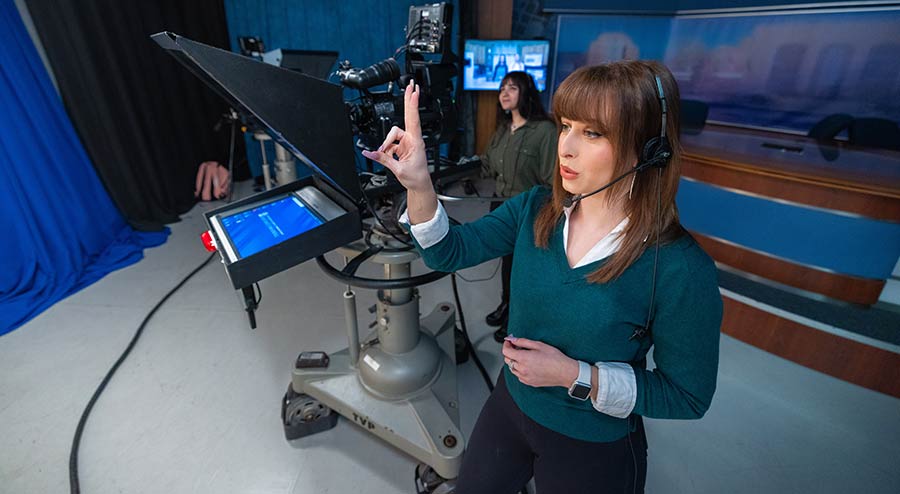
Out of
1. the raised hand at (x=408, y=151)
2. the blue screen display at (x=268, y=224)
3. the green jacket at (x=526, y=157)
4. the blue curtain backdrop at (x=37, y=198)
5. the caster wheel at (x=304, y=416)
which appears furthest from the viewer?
the blue curtain backdrop at (x=37, y=198)

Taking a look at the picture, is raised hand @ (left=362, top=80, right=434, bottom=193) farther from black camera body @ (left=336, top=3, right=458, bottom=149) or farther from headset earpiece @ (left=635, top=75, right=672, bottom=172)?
headset earpiece @ (left=635, top=75, right=672, bottom=172)

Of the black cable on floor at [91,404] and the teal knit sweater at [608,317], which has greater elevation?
the teal knit sweater at [608,317]

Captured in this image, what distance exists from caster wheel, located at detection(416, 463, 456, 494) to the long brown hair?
0.93 m

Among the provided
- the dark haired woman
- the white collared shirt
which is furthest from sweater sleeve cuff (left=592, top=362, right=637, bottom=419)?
the dark haired woman

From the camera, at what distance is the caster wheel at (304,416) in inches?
59.7

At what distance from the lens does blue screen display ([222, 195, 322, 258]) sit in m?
0.89

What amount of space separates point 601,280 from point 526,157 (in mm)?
1278

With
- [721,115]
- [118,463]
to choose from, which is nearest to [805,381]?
[118,463]

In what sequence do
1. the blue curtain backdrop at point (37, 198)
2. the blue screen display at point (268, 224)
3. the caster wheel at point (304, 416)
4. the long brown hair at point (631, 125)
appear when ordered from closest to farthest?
the long brown hair at point (631, 125) < the blue screen display at point (268, 224) < the caster wheel at point (304, 416) < the blue curtain backdrop at point (37, 198)

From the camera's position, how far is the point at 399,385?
1.42m

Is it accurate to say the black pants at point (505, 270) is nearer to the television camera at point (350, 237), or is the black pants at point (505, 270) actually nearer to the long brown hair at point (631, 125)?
the television camera at point (350, 237)

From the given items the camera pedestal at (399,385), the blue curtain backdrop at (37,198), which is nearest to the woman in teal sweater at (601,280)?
the camera pedestal at (399,385)

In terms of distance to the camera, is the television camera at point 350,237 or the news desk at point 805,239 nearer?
the television camera at point 350,237

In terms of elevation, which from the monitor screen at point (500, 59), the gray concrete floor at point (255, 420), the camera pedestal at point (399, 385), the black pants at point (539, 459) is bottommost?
the gray concrete floor at point (255, 420)
